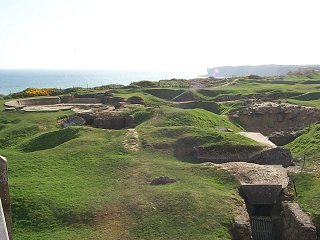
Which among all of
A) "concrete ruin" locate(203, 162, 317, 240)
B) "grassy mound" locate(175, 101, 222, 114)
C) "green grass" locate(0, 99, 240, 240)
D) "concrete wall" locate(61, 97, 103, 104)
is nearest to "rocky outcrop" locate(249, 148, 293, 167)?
"concrete ruin" locate(203, 162, 317, 240)

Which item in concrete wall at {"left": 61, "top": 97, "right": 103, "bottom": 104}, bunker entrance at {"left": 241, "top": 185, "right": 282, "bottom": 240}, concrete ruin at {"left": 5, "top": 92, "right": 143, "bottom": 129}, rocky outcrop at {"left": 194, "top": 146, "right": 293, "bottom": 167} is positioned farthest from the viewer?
concrete wall at {"left": 61, "top": 97, "right": 103, "bottom": 104}

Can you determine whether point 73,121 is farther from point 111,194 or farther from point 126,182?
point 111,194

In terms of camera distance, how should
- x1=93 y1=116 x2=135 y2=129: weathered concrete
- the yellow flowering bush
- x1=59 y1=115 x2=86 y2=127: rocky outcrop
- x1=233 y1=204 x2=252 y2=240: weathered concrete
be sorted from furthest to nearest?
the yellow flowering bush → x1=59 y1=115 x2=86 y2=127: rocky outcrop → x1=93 y1=116 x2=135 y2=129: weathered concrete → x1=233 y1=204 x2=252 y2=240: weathered concrete

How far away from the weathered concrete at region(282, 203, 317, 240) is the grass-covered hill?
2.41 feet

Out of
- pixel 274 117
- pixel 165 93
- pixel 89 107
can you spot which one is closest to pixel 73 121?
pixel 89 107

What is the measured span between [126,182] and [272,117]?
22.4 m

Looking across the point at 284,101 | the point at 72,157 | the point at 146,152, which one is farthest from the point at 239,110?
the point at 72,157

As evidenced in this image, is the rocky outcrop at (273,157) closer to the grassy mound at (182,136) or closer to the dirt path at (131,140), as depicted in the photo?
the grassy mound at (182,136)

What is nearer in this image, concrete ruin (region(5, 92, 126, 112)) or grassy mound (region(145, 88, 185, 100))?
concrete ruin (region(5, 92, 126, 112))

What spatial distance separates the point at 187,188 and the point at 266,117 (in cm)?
2184

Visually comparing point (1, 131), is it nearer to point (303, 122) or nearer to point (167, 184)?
point (167, 184)

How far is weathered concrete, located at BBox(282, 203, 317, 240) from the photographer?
1584cm

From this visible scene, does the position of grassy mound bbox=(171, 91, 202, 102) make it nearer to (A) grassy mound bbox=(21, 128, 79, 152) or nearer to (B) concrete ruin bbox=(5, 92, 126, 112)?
(B) concrete ruin bbox=(5, 92, 126, 112)

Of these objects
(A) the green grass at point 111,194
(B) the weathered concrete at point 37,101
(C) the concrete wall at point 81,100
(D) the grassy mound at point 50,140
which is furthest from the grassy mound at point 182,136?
(B) the weathered concrete at point 37,101
